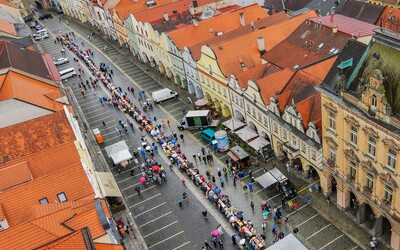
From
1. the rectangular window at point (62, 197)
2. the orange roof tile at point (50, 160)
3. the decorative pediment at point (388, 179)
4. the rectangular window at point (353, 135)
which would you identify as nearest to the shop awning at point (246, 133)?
the rectangular window at point (353, 135)

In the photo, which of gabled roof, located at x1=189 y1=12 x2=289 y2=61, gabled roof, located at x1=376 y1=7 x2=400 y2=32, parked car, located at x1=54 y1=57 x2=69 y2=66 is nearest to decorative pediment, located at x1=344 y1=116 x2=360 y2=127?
gabled roof, located at x1=376 y1=7 x2=400 y2=32

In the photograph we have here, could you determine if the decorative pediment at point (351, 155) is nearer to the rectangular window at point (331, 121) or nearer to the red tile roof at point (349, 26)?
the rectangular window at point (331, 121)

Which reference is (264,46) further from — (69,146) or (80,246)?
(80,246)

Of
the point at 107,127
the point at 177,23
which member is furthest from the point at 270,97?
the point at 177,23

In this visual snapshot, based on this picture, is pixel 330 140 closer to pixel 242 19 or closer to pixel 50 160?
pixel 50 160

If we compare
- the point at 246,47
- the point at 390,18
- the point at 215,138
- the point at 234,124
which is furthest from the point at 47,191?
the point at 390,18

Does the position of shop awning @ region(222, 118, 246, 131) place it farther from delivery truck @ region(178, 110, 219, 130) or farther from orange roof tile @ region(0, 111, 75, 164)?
orange roof tile @ region(0, 111, 75, 164)
